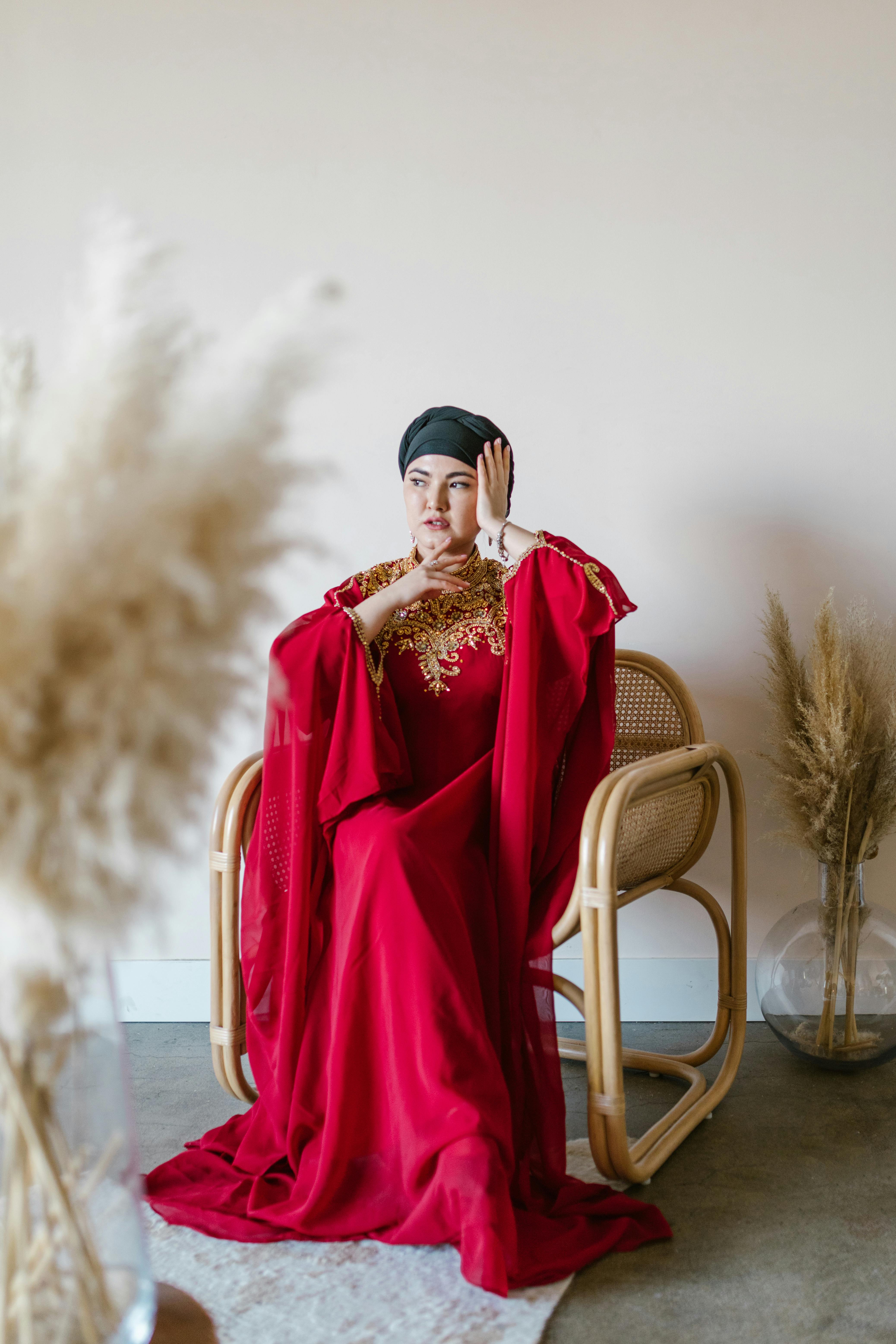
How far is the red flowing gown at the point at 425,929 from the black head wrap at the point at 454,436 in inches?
8.5

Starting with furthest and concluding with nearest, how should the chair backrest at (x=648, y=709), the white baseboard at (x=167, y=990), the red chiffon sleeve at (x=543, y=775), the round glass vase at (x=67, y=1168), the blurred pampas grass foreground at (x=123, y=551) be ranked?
the white baseboard at (x=167, y=990), the chair backrest at (x=648, y=709), the red chiffon sleeve at (x=543, y=775), the round glass vase at (x=67, y=1168), the blurred pampas grass foreground at (x=123, y=551)

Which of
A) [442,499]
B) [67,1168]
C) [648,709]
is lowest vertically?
[67,1168]

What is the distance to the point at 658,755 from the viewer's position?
6.10ft

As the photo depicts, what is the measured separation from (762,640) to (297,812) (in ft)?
3.96

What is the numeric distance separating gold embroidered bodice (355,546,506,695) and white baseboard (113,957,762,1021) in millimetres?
861

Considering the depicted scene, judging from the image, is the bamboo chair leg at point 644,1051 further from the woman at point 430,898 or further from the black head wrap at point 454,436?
the black head wrap at point 454,436

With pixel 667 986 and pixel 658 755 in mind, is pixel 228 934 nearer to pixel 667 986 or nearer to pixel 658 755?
pixel 658 755

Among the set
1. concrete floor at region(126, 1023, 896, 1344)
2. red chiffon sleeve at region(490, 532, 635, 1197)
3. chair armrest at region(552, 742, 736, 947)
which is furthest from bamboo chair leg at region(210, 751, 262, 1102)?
chair armrest at region(552, 742, 736, 947)

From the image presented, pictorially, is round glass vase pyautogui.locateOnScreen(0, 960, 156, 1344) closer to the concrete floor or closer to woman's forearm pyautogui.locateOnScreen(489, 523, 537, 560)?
the concrete floor

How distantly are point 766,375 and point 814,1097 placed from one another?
1.53 metres

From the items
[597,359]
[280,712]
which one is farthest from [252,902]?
[597,359]

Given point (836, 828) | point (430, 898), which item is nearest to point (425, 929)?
point (430, 898)

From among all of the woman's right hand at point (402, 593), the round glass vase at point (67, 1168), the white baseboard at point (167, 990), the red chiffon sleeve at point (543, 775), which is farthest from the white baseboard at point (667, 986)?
the round glass vase at point (67, 1168)

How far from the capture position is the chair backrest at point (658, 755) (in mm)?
1801
